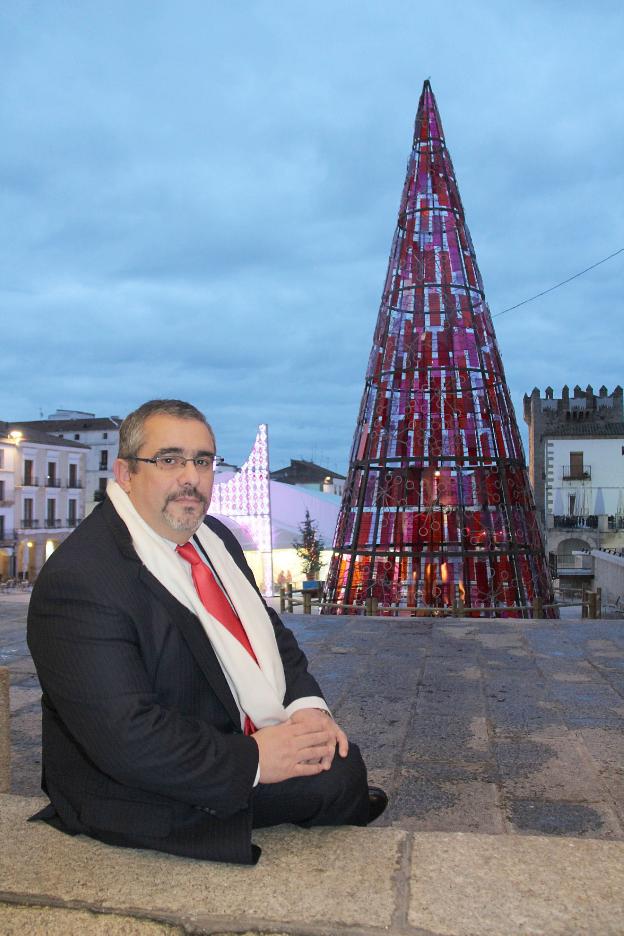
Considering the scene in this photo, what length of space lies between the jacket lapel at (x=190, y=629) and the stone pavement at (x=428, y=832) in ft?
1.29

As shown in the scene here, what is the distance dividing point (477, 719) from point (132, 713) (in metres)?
3.09

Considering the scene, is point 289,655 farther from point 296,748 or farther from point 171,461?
point 171,461

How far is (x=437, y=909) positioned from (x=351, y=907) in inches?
7.3

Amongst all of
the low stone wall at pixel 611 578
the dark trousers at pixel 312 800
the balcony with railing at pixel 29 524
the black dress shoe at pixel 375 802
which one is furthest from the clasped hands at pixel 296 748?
the balcony with railing at pixel 29 524

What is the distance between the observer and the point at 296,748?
222 centimetres

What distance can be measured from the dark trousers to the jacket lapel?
24 centimetres

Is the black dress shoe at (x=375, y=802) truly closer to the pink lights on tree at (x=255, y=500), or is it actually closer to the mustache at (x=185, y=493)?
the mustache at (x=185, y=493)

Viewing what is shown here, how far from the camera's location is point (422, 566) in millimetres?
10461

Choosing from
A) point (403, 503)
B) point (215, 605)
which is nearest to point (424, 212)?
point (403, 503)

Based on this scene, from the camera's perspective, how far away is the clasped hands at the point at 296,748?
2164mm

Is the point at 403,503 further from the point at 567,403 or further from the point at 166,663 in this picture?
the point at 567,403

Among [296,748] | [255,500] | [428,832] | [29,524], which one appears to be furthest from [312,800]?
[29,524]

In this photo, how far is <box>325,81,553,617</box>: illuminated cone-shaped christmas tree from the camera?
10430 millimetres

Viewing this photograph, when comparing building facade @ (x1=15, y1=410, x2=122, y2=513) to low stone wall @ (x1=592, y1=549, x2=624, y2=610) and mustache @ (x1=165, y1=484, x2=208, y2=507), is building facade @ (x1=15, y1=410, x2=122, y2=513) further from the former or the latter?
mustache @ (x1=165, y1=484, x2=208, y2=507)
